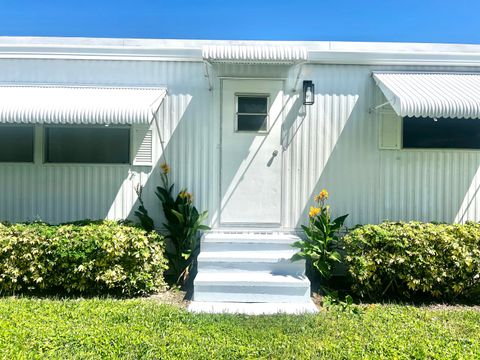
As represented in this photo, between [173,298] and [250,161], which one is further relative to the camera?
[250,161]

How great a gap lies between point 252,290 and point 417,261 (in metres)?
2.32

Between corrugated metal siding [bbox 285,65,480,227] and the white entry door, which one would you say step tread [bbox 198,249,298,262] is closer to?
the white entry door

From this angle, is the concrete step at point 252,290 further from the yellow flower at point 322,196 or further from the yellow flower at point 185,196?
the yellow flower at point 185,196

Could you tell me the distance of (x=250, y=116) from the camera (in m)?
5.71

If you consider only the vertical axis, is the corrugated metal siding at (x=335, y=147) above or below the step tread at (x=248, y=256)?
above

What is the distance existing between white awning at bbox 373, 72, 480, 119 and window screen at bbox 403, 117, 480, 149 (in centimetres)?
70

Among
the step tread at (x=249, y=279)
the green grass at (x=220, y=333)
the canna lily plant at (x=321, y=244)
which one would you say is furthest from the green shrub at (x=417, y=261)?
the step tread at (x=249, y=279)

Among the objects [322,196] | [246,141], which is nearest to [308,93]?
[246,141]

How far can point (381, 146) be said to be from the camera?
5773 mm

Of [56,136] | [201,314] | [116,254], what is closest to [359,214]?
[201,314]

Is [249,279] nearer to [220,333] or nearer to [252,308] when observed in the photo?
[252,308]

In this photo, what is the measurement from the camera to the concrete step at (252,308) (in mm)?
4300

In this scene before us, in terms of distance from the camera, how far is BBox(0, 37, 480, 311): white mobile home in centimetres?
568

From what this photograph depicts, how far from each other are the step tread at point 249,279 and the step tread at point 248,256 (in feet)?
0.66
